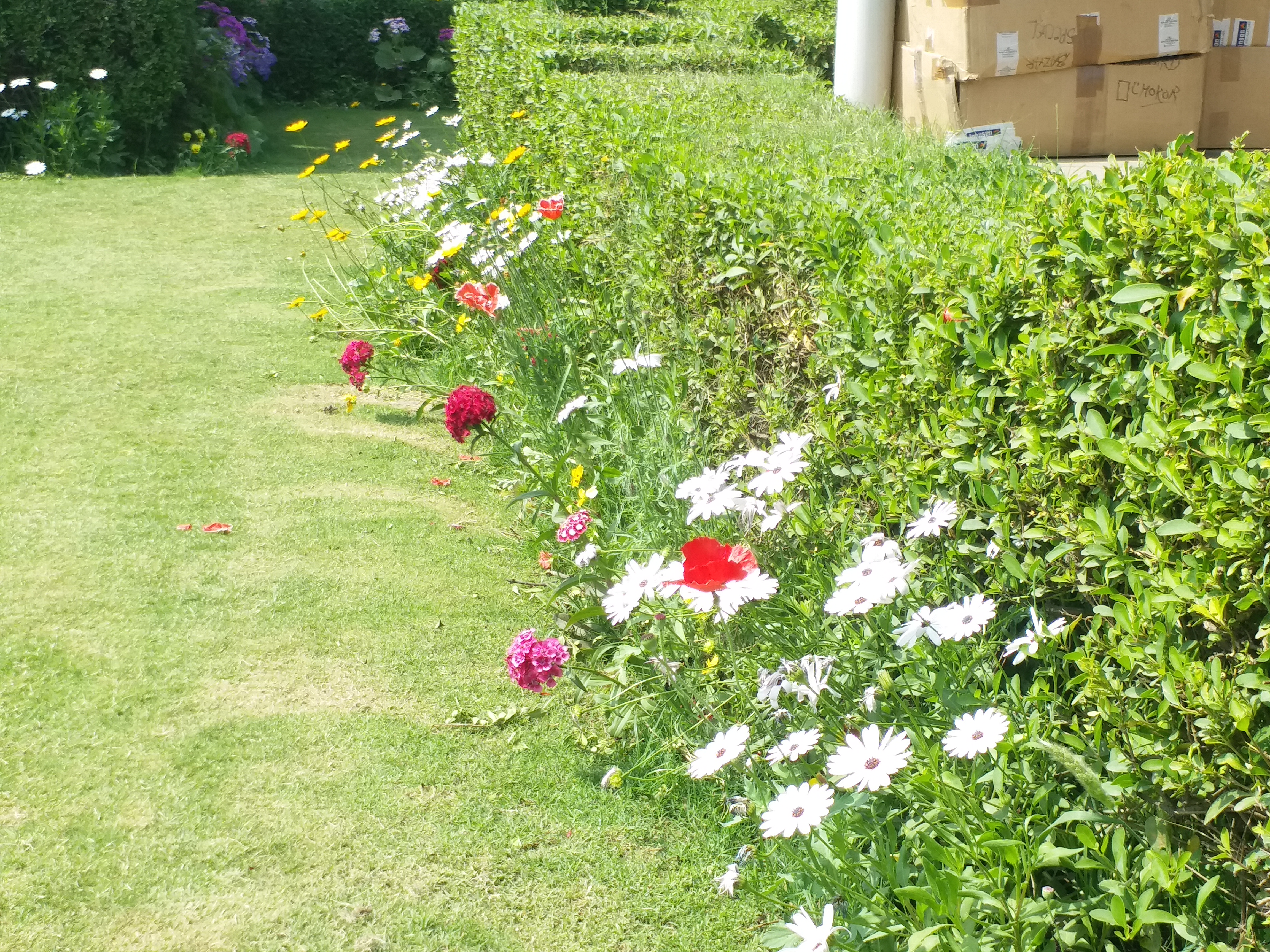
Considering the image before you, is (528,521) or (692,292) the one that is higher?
(692,292)

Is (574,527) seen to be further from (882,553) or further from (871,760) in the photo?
(871,760)

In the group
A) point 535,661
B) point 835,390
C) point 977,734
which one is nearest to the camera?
point 977,734

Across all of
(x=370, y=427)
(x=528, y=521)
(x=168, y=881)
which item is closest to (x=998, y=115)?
(x=528, y=521)

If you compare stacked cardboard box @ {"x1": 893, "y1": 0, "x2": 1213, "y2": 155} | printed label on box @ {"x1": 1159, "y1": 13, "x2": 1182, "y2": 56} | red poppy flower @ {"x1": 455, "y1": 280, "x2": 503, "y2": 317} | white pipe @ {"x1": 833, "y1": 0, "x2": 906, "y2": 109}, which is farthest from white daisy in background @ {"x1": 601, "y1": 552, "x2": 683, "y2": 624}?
white pipe @ {"x1": 833, "y1": 0, "x2": 906, "y2": 109}

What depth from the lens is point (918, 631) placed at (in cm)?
200

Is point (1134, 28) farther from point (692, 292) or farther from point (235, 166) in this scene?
point (235, 166)

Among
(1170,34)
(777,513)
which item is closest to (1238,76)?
(1170,34)

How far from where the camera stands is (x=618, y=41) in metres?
8.09

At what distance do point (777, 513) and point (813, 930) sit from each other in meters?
0.89

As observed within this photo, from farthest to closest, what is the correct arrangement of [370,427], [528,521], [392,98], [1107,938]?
[392,98] → [370,427] → [528,521] → [1107,938]

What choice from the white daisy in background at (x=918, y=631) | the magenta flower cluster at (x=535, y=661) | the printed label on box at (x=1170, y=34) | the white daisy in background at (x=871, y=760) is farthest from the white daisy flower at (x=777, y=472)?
the printed label on box at (x=1170, y=34)

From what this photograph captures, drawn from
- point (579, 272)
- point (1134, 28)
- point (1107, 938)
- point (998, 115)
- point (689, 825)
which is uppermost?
point (1134, 28)

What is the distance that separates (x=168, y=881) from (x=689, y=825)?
1153 millimetres

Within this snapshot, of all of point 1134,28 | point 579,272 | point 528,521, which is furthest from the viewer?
point 579,272
